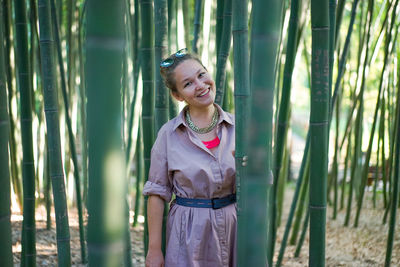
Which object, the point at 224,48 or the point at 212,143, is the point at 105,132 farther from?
the point at 224,48

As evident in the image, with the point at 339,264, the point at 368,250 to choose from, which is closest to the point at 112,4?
the point at 339,264

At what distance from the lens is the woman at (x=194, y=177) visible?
3.79ft

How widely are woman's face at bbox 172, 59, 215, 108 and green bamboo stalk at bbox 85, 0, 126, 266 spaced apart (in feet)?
1.65

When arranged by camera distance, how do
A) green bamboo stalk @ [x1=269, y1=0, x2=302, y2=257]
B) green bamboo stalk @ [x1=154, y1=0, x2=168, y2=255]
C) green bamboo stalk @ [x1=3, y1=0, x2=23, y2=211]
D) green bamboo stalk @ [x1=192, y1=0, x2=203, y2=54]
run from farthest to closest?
green bamboo stalk @ [x1=3, y1=0, x2=23, y2=211] → green bamboo stalk @ [x1=192, y1=0, x2=203, y2=54] → green bamboo stalk @ [x1=269, y1=0, x2=302, y2=257] → green bamboo stalk @ [x1=154, y1=0, x2=168, y2=255]

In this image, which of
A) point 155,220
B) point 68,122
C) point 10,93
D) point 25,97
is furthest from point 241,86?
point 10,93

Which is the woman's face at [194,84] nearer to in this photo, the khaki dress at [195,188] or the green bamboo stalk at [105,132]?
the khaki dress at [195,188]

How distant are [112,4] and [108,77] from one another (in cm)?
10

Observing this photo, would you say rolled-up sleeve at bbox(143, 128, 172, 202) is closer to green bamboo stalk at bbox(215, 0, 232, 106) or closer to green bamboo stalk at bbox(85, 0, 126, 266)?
green bamboo stalk at bbox(215, 0, 232, 106)

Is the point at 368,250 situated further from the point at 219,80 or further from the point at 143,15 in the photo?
the point at 143,15

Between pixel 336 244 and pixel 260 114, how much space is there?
2133 mm

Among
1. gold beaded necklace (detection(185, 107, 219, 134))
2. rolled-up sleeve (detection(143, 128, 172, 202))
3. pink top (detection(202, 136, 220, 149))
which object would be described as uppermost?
gold beaded necklace (detection(185, 107, 219, 134))

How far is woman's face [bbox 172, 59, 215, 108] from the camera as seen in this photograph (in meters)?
1.16

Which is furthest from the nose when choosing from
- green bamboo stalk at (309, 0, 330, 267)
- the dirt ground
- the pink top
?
the dirt ground

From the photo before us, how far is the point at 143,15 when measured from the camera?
1.36 meters
